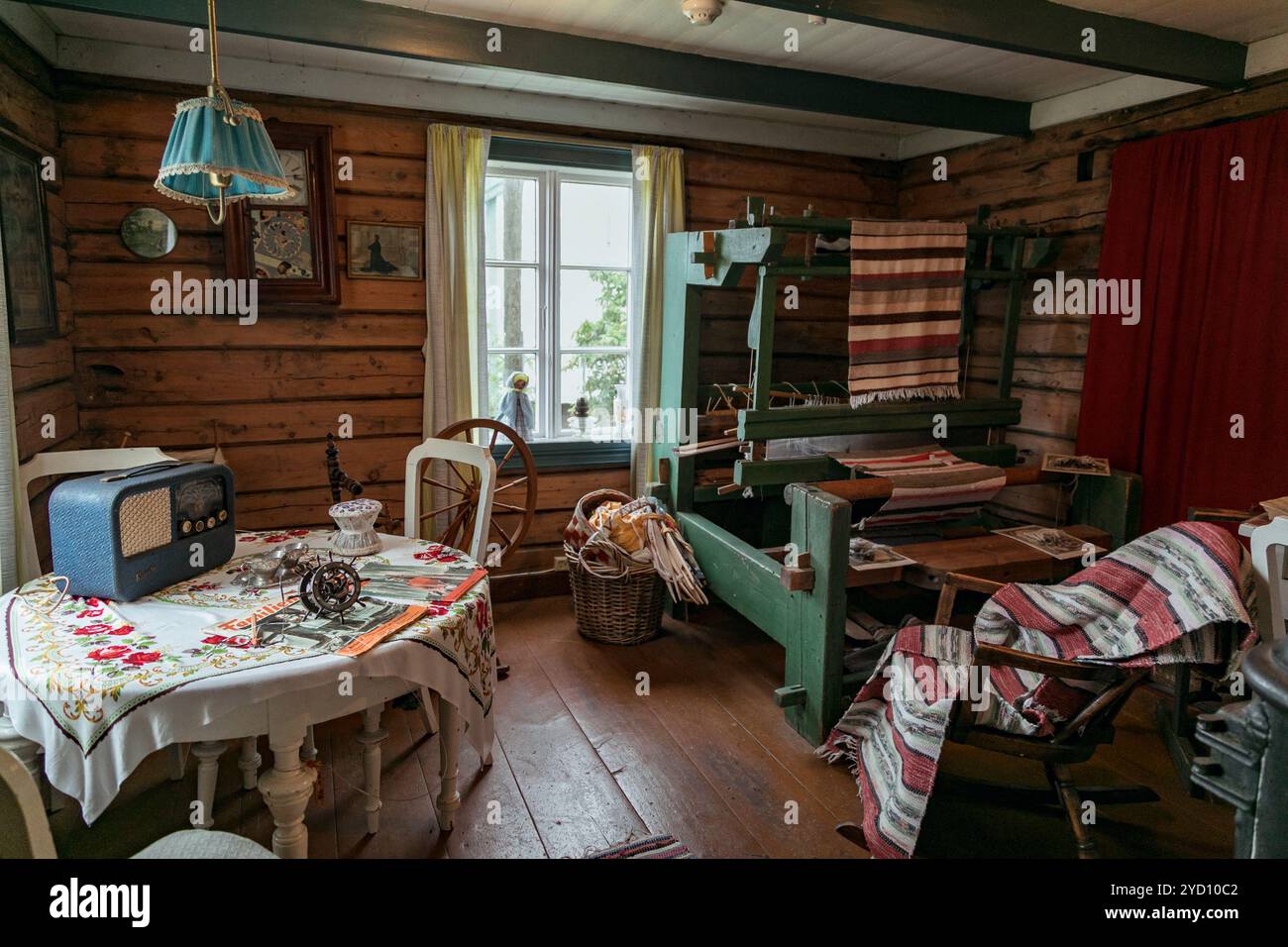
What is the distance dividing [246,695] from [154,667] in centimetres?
21

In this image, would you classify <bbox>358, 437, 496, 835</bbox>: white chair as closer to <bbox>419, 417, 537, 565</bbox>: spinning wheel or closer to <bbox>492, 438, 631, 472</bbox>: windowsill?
<bbox>419, 417, 537, 565</bbox>: spinning wheel

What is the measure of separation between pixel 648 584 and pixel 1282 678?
2.83 m

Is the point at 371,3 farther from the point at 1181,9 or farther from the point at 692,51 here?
the point at 1181,9

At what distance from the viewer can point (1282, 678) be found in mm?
1064

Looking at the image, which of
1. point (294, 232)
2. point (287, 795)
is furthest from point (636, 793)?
point (294, 232)

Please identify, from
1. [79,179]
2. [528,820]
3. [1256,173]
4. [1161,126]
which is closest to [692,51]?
[1161,126]

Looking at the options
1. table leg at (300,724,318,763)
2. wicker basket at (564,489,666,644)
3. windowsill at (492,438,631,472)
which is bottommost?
table leg at (300,724,318,763)

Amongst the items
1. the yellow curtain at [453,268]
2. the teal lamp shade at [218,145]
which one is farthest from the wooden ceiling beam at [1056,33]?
the yellow curtain at [453,268]

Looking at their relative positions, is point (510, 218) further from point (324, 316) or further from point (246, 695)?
point (246, 695)

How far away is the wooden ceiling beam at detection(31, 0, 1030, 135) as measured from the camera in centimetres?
273

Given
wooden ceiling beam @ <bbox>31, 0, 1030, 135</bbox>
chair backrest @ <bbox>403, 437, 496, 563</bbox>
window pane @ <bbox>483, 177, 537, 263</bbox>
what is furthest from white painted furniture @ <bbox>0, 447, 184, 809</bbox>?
window pane @ <bbox>483, 177, 537, 263</bbox>

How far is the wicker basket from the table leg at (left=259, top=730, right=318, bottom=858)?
74.2 inches
